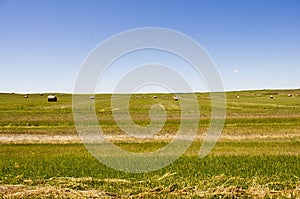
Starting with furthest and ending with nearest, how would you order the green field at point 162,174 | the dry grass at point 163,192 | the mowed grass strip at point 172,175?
the mowed grass strip at point 172,175
the green field at point 162,174
the dry grass at point 163,192

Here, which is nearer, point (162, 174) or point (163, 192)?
point (163, 192)

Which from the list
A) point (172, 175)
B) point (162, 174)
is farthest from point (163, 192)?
point (162, 174)

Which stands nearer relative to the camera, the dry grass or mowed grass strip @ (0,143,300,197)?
the dry grass

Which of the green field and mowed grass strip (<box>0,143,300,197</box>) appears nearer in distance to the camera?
the green field

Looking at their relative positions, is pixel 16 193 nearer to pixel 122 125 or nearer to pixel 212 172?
pixel 212 172

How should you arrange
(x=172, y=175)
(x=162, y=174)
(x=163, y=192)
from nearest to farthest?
(x=163, y=192) → (x=172, y=175) → (x=162, y=174)

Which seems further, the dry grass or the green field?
the green field

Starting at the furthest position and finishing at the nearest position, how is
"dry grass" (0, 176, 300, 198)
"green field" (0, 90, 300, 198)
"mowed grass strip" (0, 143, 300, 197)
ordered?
"mowed grass strip" (0, 143, 300, 197), "green field" (0, 90, 300, 198), "dry grass" (0, 176, 300, 198)

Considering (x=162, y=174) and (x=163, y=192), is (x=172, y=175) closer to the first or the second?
(x=162, y=174)

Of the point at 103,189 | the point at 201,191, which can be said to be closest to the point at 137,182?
the point at 103,189

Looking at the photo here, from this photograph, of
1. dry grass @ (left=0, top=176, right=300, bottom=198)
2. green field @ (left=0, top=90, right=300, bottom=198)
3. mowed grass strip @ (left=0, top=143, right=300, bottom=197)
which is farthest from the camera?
mowed grass strip @ (left=0, top=143, right=300, bottom=197)

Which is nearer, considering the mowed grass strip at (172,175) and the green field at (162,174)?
Result: the green field at (162,174)

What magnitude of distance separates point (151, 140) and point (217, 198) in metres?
14.6

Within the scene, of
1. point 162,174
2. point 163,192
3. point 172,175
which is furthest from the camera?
point 162,174
